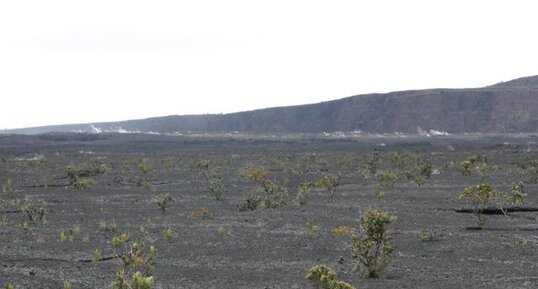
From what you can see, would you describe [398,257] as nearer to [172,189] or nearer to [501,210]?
[501,210]

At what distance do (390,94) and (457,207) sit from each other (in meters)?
109

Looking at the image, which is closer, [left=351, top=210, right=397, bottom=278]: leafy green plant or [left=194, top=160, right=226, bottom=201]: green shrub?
[left=351, top=210, right=397, bottom=278]: leafy green plant

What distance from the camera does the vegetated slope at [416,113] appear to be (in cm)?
10856

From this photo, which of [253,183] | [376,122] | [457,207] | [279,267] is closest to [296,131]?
[376,122]

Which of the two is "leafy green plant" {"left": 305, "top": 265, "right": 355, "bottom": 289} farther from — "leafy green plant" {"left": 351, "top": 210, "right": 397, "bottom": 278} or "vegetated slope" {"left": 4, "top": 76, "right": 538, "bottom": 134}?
"vegetated slope" {"left": 4, "top": 76, "right": 538, "bottom": 134}

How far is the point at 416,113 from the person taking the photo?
386 feet

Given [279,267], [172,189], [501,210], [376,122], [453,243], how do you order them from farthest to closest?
[376,122] → [172,189] → [501,210] → [453,243] → [279,267]

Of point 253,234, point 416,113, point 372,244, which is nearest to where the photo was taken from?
point 372,244

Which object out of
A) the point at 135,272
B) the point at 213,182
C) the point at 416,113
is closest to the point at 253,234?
the point at 135,272

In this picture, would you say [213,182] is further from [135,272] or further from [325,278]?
[325,278]

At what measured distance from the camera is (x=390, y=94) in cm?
12781

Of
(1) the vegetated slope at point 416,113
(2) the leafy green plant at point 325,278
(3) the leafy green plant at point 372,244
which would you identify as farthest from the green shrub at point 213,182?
(1) the vegetated slope at point 416,113

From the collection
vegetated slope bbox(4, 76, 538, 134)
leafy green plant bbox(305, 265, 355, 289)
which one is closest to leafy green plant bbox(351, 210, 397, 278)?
leafy green plant bbox(305, 265, 355, 289)

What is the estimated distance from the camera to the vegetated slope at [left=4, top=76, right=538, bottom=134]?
109 metres
